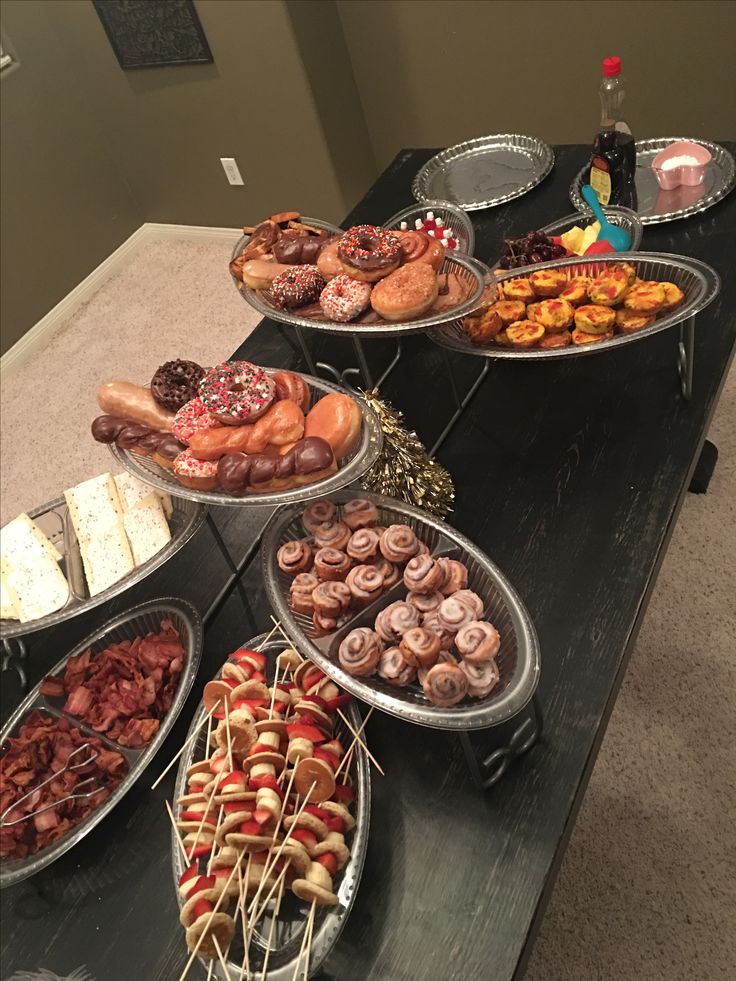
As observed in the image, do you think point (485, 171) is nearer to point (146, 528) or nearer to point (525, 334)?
point (525, 334)

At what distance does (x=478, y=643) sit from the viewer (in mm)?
1010

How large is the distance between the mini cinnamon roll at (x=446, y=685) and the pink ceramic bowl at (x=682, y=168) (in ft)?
4.76

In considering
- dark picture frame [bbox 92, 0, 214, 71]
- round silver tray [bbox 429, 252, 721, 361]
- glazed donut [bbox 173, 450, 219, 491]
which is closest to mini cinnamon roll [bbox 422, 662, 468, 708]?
glazed donut [bbox 173, 450, 219, 491]

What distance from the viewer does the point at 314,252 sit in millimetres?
1674

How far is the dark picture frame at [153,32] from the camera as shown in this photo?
10.2 feet

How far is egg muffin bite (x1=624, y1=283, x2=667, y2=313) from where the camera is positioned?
136 centimetres

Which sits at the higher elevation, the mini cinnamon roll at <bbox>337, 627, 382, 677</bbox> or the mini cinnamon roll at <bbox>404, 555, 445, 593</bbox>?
the mini cinnamon roll at <bbox>404, 555, 445, 593</bbox>

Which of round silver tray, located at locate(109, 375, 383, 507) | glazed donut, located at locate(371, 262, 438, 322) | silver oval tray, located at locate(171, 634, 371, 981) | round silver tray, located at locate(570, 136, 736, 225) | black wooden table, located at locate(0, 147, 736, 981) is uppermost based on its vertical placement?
glazed donut, located at locate(371, 262, 438, 322)

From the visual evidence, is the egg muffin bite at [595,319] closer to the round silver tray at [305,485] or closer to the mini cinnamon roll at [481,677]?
the round silver tray at [305,485]

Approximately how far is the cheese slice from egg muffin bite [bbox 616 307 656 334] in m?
0.88

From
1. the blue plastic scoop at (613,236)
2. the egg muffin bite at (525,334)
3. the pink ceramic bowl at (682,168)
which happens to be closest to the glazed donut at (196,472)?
the egg muffin bite at (525,334)

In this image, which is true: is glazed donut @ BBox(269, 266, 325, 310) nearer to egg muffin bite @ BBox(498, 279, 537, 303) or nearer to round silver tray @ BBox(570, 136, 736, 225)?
egg muffin bite @ BBox(498, 279, 537, 303)

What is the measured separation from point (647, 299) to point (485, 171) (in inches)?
39.2

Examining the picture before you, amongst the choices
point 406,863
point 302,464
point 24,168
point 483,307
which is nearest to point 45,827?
point 406,863
